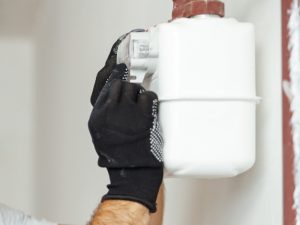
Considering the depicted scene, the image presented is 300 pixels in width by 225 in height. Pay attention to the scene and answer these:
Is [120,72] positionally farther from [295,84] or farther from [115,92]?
[295,84]

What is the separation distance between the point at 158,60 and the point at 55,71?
1.40 metres

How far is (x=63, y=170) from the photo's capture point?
190 centimetres

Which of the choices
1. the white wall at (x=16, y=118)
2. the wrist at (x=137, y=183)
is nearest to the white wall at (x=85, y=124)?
the white wall at (x=16, y=118)

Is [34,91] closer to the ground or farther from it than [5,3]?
closer to the ground

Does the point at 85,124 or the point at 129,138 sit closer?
the point at 129,138

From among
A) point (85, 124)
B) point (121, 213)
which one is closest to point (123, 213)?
point (121, 213)

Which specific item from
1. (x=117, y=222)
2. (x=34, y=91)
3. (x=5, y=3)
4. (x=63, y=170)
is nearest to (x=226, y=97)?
(x=117, y=222)

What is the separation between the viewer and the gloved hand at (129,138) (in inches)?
25.9

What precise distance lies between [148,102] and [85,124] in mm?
1041

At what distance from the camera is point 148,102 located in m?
0.67

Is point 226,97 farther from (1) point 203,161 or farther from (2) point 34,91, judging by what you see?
(2) point 34,91

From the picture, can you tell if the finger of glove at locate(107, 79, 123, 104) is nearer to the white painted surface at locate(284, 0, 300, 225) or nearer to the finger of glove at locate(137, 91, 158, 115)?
the finger of glove at locate(137, 91, 158, 115)

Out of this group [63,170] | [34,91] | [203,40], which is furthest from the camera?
[34,91]

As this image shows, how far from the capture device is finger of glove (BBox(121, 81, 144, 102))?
0.67 meters
